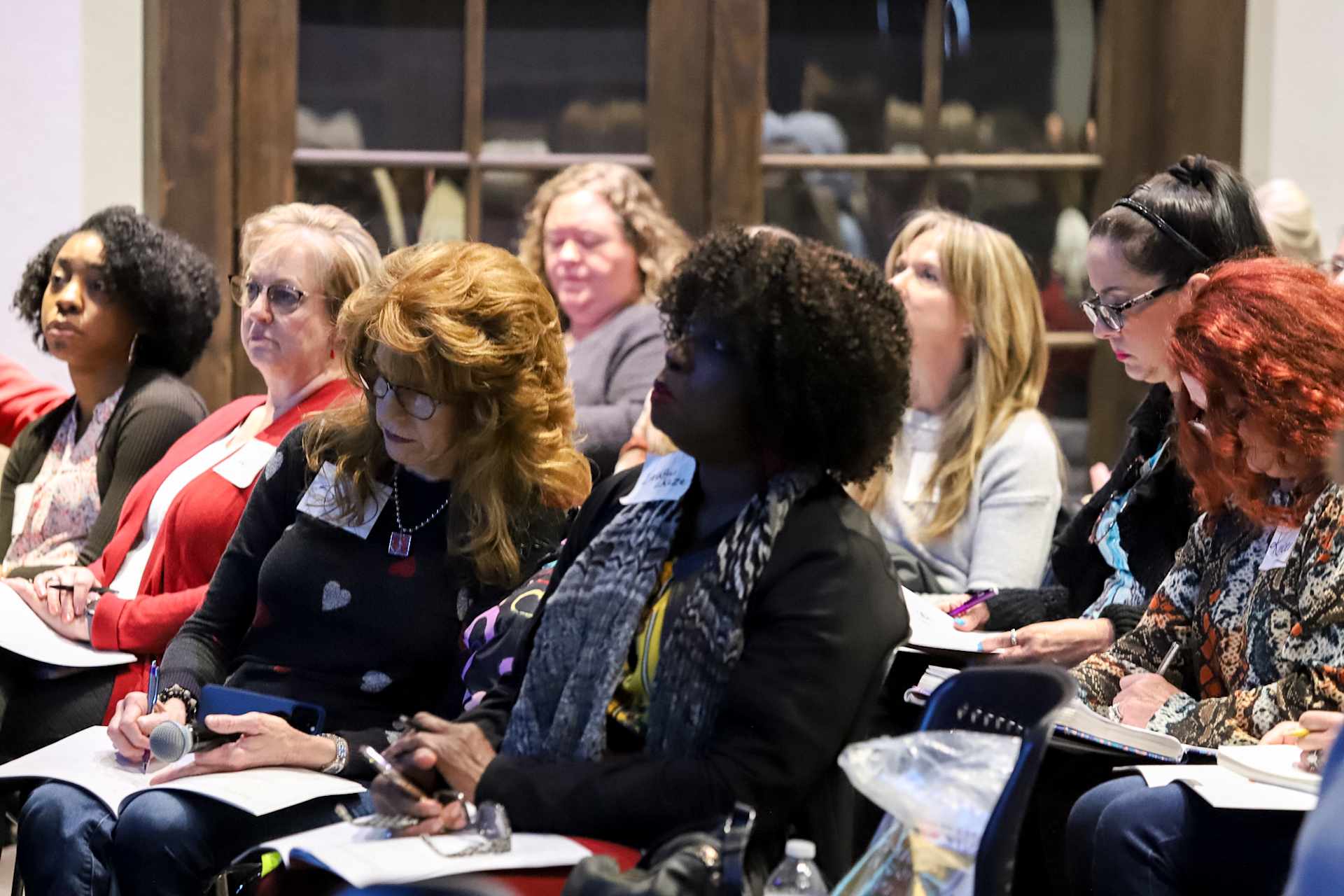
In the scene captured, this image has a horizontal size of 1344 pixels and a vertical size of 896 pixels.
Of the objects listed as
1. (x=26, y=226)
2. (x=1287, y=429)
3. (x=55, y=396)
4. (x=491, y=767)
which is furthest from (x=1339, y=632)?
(x=26, y=226)

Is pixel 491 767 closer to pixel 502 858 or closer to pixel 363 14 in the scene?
pixel 502 858

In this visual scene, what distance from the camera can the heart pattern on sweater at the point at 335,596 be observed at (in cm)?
254

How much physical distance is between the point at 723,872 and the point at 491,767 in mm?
411

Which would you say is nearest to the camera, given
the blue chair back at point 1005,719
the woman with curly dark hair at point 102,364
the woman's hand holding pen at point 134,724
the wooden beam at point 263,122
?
the blue chair back at point 1005,719

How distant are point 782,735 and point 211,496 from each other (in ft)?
5.27

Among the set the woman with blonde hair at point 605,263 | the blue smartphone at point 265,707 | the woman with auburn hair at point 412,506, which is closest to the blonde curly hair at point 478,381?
the woman with auburn hair at point 412,506

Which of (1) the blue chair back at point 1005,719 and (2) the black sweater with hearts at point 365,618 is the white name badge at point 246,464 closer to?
(2) the black sweater with hearts at point 365,618

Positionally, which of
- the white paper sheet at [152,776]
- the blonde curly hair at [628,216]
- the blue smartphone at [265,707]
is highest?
the blonde curly hair at [628,216]

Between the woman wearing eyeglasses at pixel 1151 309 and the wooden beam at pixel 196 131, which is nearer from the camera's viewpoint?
the woman wearing eyeglasses at pixel 1151 309

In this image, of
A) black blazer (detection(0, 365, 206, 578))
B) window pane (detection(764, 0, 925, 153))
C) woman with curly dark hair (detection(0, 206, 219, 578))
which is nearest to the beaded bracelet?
black blazer (detection(0, 365, 206, 578))

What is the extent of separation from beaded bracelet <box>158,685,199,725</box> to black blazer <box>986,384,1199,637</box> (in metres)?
1.45

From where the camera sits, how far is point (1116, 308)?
2.94 meters

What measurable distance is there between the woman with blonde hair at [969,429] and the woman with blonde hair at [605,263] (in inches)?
28.7

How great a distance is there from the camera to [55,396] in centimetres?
427
